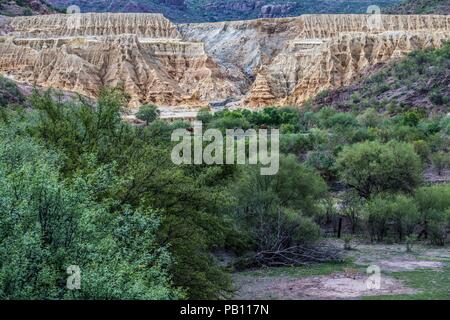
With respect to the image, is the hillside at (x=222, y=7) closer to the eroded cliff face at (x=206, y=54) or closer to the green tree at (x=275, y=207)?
the eroded cliff face at (x=206, y=54)

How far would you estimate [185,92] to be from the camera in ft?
315

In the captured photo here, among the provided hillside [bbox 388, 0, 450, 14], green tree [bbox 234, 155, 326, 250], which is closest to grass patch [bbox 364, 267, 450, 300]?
green tree [bbox 234, 155, 326, 250]

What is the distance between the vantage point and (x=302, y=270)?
2470cm

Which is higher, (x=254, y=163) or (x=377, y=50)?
(x=377, y=50)

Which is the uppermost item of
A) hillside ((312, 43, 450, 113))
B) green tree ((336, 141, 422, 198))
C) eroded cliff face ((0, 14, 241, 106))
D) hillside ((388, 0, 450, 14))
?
hillside ((388, 0, 450, 14))

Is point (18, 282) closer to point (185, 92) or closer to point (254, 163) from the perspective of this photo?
point (254, 163)

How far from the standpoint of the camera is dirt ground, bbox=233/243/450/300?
2077cm

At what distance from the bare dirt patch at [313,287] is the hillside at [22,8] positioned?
341ft

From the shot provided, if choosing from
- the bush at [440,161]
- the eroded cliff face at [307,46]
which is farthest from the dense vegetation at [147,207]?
the eroded cliff face at [307,46]

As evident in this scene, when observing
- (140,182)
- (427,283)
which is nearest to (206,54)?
(427,283)

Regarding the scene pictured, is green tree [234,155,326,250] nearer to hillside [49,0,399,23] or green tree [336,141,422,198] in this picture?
green tree [336,141,422,198]

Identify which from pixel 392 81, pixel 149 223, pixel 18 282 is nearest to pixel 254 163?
pixel 149 223

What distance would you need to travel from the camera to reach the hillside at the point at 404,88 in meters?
65.1

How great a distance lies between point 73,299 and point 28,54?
87.0m
